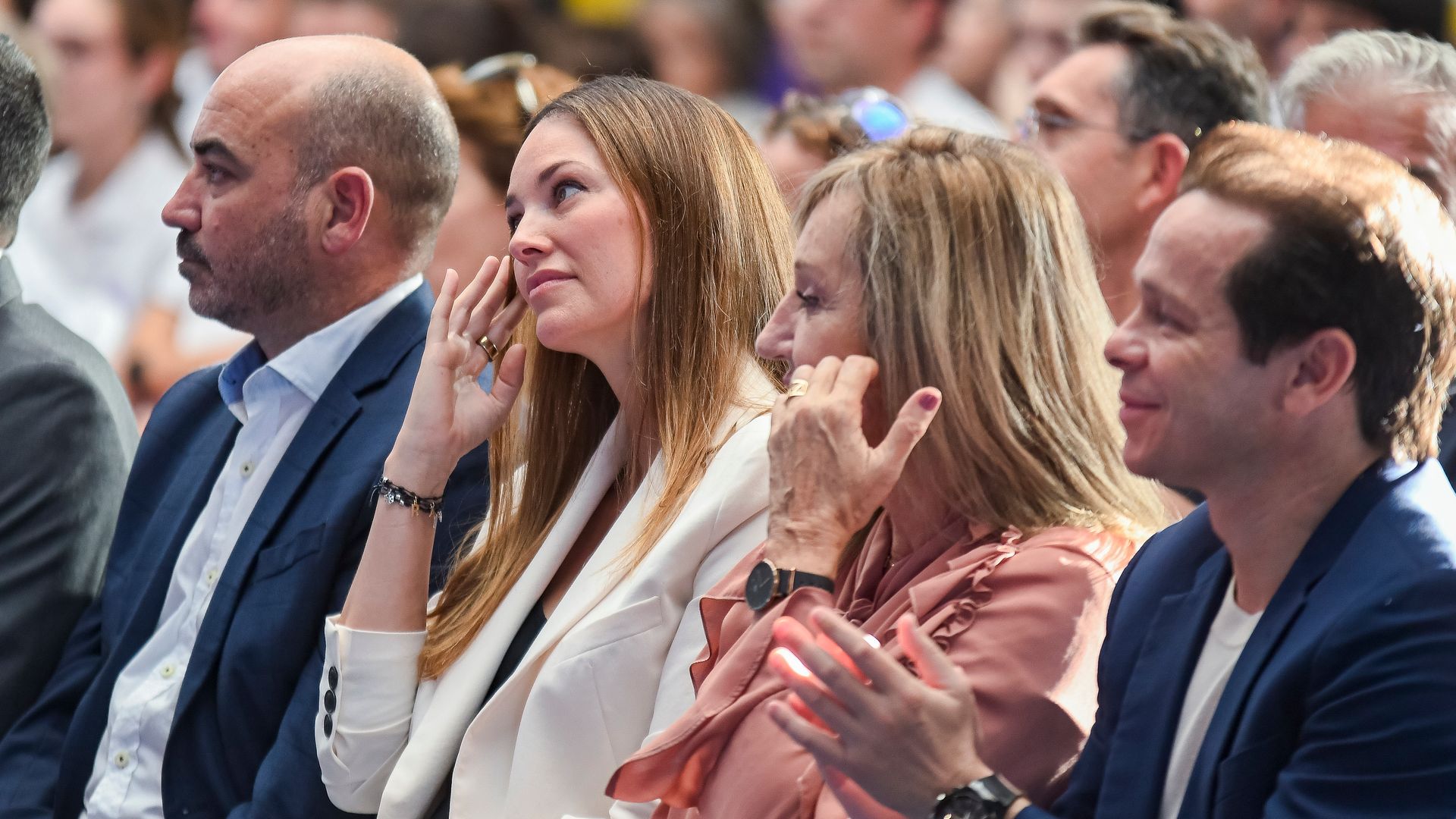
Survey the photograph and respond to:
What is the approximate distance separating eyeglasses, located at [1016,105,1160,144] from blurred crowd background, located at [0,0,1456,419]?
335 millimetres

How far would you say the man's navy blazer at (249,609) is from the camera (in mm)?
2531

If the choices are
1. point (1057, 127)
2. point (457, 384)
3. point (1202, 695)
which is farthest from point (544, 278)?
point (1057, 127)

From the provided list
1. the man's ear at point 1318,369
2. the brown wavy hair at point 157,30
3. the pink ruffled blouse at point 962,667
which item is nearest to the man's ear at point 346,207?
the pink ruffled blouse at point 962,667

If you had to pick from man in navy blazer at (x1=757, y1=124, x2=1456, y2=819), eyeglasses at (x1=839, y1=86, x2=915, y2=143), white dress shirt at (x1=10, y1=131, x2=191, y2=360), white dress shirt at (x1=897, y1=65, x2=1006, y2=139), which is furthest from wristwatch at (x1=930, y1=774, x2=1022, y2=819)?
white dress shirt at (x1=10, y1=131, x2=191, y2=360)

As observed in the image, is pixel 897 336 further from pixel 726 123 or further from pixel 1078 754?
pixel 726 123

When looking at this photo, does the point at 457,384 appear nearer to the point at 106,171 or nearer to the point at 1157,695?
the point at 1157,695

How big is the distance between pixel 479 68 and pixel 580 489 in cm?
193

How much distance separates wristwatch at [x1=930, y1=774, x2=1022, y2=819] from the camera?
1.51 m

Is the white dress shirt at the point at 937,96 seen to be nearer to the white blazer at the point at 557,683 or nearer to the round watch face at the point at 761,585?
the white blazer at the point at 557,683

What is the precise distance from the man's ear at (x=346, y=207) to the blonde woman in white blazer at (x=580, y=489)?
0.45 meters

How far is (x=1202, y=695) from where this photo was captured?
1.58 m

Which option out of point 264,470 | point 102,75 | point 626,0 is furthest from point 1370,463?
→ point 102,75

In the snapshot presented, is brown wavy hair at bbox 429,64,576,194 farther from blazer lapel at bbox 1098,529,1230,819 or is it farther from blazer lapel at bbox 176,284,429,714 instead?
blazer lapel at bbox 1098,529,1230,819

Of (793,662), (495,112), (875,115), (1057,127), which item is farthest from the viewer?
(495,112)
